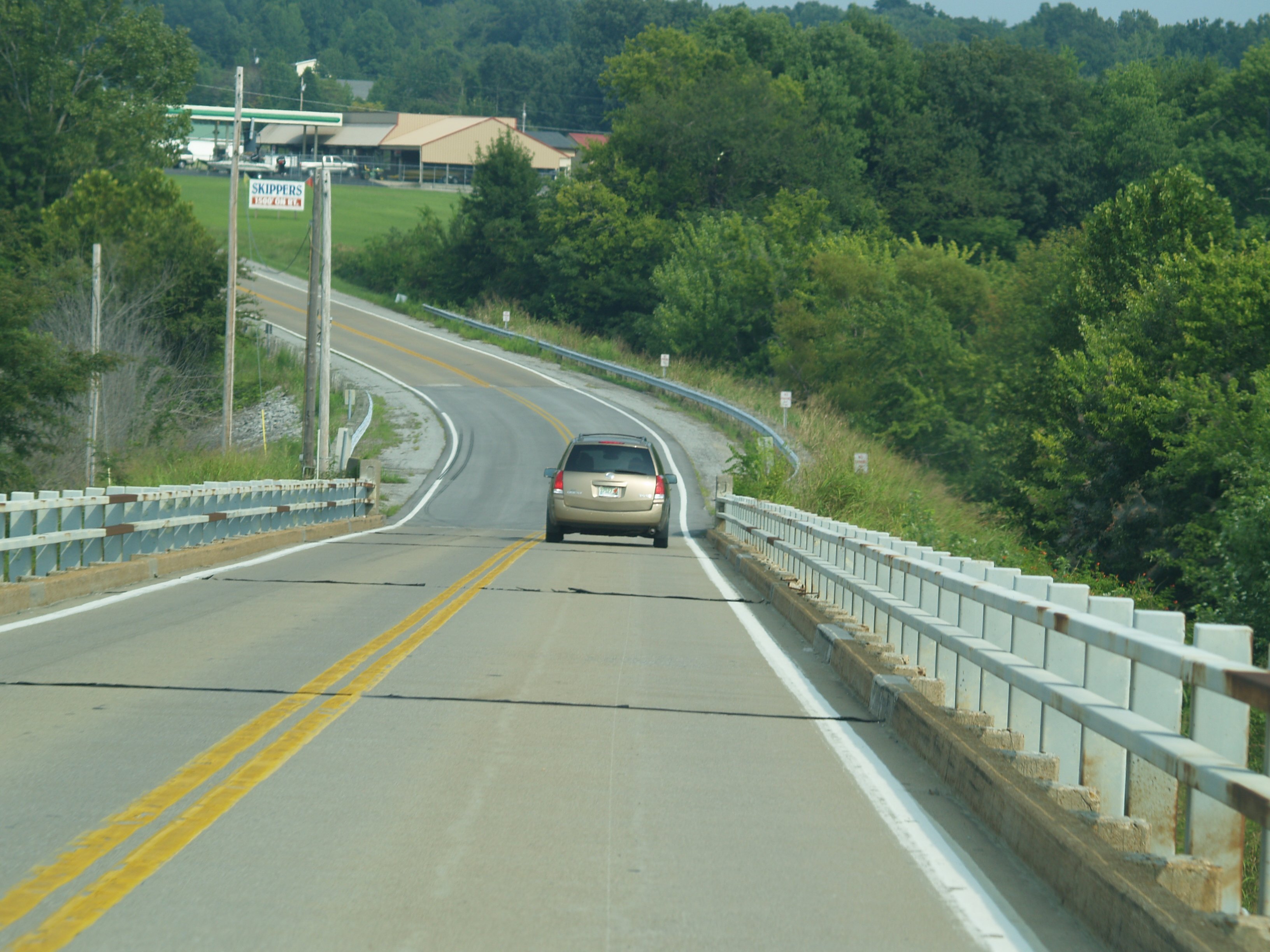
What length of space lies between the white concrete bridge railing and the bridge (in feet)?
1.70

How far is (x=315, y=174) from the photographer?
1431 inches

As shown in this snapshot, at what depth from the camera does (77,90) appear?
228 feet

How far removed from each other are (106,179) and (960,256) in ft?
139

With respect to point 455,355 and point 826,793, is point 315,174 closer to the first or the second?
point 455,355

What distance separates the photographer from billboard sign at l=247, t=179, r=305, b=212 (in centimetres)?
4578

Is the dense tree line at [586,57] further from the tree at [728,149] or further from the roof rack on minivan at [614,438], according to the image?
the roof rack on minivan at [614,438]

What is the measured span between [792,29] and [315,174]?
246 feet

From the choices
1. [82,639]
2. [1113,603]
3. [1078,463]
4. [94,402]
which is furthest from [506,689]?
[94,402]

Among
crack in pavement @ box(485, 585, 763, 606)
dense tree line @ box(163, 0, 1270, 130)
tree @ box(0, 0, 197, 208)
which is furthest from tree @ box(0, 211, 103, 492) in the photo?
dense tree line @ box(163, 0, 1270, 130)

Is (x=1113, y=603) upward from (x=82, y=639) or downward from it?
upward

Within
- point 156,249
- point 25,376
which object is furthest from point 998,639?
point 156,249

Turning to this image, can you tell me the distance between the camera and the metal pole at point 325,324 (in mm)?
35094

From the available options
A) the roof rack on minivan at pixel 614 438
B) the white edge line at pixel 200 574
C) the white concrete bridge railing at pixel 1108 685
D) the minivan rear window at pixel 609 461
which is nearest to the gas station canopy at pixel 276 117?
the white edge line at pixel 200 574

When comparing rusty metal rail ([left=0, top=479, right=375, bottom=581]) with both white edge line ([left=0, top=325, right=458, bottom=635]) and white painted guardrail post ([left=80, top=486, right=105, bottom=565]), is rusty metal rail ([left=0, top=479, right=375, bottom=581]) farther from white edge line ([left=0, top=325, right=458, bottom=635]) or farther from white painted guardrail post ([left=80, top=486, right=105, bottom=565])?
white edge line ([left=0, top=325, right=458, bottom=635])
